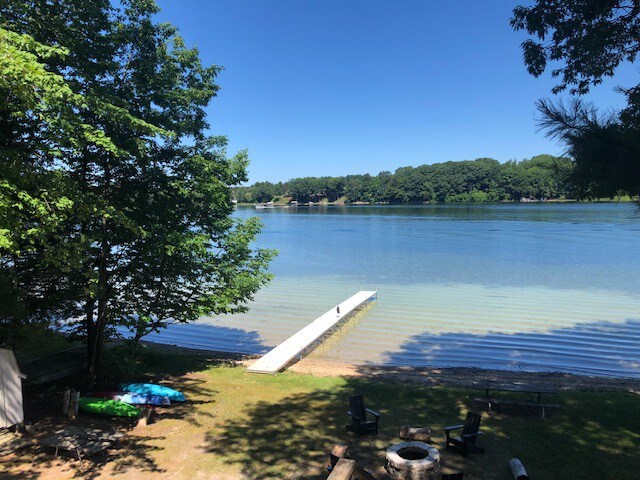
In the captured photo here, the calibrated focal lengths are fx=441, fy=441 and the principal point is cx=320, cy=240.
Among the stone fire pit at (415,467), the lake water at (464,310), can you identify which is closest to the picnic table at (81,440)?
the stone fire pit at (415,467)

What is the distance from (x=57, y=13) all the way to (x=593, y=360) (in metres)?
16.4

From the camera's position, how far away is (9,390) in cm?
670

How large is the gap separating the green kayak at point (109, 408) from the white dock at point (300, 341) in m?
4.09

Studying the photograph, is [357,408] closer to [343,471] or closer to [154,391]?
Result: [343,471]

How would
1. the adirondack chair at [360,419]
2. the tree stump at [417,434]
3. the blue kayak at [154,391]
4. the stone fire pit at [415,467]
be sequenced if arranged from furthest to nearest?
the blue kayak at [154,391] → the adirondack chair at [360,419] → the tree stump at [417,434] → the stone fire pit at [415,467]

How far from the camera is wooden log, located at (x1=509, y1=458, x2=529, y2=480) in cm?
566

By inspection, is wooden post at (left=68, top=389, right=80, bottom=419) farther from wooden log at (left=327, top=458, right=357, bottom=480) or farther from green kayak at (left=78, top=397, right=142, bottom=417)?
wooden log at (left=327, top=458, right=357, bottom=480)

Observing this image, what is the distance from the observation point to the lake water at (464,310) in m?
14.6

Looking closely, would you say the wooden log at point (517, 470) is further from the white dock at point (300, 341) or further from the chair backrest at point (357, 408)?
the white dock at point (300, 341)

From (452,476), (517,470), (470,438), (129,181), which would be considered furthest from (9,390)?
(517,470)

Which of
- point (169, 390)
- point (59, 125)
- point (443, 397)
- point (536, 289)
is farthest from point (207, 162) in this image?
point (536, 289)

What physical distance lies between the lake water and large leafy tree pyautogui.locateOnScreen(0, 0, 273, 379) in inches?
250

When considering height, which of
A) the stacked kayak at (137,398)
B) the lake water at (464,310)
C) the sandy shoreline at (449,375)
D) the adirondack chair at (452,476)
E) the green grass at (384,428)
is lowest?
the lake water at (464,310)

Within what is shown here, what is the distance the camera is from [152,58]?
31.2 ft
